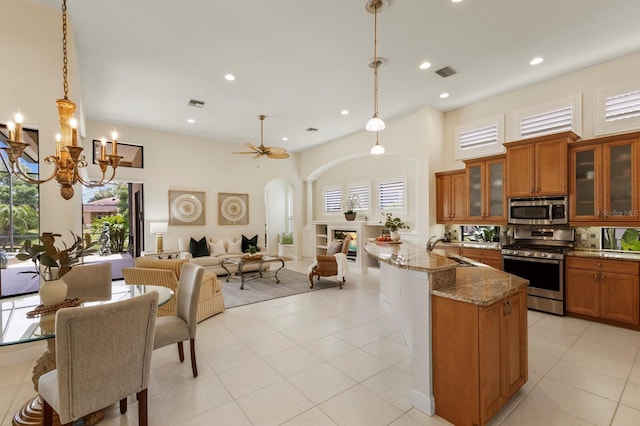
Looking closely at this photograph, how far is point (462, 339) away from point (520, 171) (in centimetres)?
368

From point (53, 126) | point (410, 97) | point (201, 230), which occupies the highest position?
point (410, 97)

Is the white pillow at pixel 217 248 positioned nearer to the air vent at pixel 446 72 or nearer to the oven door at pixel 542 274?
the air vent at pixel 446 72

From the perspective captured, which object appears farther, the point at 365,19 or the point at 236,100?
the point at 236,100

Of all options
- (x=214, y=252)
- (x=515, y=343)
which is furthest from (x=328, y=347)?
(x=214, y=252)

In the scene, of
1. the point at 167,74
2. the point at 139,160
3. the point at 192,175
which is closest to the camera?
the point at 167,74

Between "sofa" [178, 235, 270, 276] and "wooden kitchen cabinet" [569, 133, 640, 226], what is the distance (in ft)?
19.5

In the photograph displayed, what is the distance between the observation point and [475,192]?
5.23 meters

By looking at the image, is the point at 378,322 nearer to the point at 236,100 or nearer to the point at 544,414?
the point at 544,414

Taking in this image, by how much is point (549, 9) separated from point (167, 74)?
16.0 ft

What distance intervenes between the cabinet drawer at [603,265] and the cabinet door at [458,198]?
1727mm

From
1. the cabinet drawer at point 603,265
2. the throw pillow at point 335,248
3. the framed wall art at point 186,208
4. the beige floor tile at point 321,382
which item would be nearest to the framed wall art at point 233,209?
the framed wall art at point 186,208

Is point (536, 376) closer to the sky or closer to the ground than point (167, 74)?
closer to the ground

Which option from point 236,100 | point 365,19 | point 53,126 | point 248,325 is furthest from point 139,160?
point 365,19

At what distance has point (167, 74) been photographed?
436 cm
